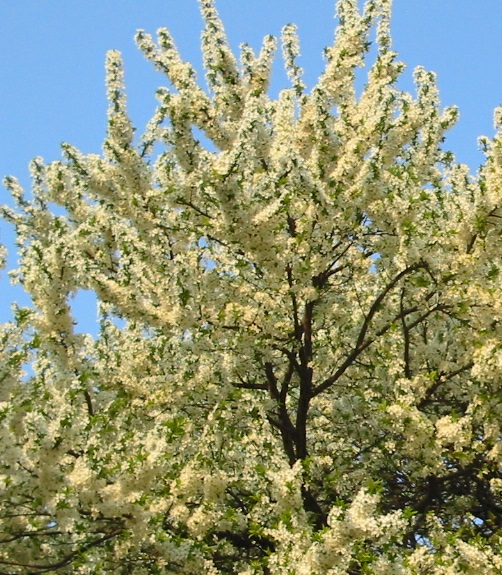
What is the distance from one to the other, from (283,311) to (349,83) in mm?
3956

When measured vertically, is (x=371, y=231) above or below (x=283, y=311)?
above

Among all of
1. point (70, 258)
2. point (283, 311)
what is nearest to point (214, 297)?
point (283, 311)

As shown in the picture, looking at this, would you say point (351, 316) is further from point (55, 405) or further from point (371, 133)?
point (55, 405)

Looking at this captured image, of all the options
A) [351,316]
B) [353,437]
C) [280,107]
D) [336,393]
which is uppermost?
[280,107]

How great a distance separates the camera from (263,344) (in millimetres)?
10547

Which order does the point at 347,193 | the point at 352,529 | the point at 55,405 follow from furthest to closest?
the point at 347,193 < the point at 55,405 < the point at 352,529

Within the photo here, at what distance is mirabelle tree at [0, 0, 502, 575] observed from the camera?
870 cm

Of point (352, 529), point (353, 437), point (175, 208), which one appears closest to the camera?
point (352, 529)

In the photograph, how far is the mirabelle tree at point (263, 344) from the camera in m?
8.70

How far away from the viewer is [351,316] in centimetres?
1220

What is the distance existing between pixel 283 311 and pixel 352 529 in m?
3.44

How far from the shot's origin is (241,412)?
35.1 feet

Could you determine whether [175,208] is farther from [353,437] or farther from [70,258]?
[353,437]

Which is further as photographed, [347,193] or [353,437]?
[353,437]
